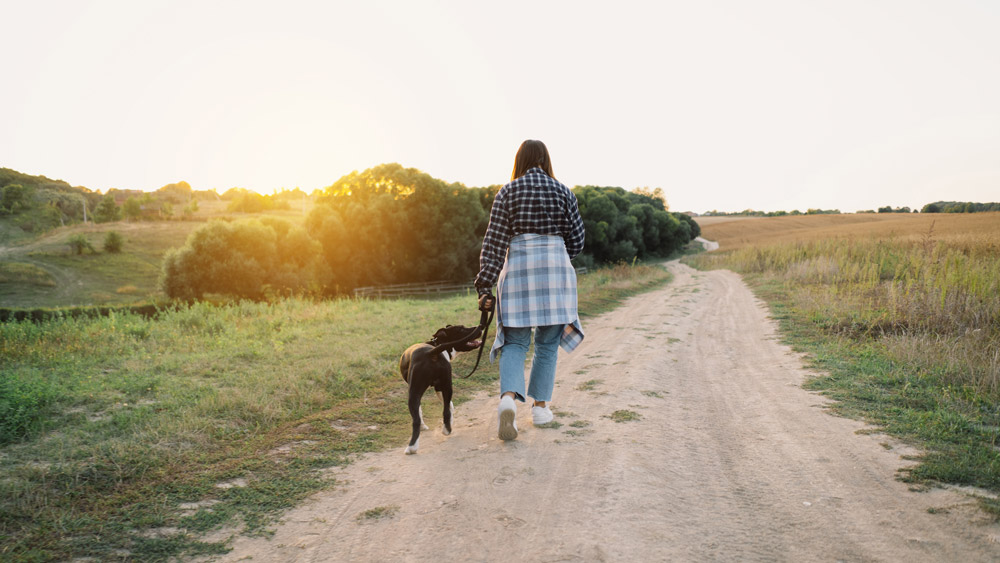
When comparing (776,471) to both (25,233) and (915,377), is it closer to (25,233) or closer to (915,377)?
(915,377)

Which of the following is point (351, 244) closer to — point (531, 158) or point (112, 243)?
point (112, 243)

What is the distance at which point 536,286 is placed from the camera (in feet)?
12.9

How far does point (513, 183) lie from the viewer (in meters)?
3.99

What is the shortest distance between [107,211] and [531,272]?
297 ft

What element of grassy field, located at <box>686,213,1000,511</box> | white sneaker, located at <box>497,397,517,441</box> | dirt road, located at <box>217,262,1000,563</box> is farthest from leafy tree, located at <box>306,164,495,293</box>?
white sneaker, located at <box>497,397,517,441</box>

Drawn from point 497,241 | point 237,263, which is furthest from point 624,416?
point 237,263

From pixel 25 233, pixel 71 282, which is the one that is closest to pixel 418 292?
pixel 71 282

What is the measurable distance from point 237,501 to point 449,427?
157 centimetres

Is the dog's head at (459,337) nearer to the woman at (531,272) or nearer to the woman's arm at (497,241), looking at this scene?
the woman at (531,272)

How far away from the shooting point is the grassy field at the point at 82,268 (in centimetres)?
3775

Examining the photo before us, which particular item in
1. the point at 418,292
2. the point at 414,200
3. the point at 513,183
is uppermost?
the point at 414,200

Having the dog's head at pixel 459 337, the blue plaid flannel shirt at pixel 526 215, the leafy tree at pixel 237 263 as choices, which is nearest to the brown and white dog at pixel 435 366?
the dog's head at pixel 459 337

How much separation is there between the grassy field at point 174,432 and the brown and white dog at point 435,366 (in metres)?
0.46

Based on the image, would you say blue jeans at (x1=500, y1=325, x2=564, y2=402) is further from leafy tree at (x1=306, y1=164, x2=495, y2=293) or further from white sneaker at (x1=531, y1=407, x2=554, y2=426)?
leafy tree at (x1=306, y1=164, x2=495, y2=293)
